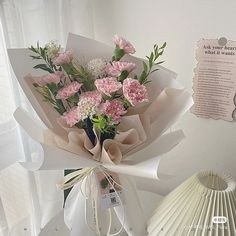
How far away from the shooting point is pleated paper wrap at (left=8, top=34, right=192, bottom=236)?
2.19 ft

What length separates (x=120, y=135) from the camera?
666 millimetres

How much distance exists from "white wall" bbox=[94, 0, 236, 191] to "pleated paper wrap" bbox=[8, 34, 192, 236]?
A: 0.80 feet

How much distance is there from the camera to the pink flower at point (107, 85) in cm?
59

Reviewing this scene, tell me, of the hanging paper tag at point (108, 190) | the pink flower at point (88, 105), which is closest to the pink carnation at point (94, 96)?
the pink flower at point (88, 105)

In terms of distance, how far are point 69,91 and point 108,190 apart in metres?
0.27

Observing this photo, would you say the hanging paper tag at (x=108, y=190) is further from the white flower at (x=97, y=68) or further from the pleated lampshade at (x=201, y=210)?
the white flower at (x=97, y=68)

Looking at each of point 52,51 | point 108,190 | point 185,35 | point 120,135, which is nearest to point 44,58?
point 52,51

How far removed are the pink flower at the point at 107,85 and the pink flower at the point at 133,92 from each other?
0.6 inches

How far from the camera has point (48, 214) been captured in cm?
104

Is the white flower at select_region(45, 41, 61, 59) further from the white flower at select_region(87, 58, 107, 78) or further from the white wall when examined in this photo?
the white wall

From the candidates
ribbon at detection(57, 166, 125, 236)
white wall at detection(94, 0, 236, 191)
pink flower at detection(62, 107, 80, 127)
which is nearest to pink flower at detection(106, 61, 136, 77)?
pink flower at detection(62, 107, 80, 127)

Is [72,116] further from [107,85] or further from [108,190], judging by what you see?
[108,190]

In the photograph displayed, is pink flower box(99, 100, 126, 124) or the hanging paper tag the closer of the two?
pink flower box(99, 100, 126, 124)

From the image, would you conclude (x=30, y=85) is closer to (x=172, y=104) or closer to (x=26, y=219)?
(x=172, y=104)
